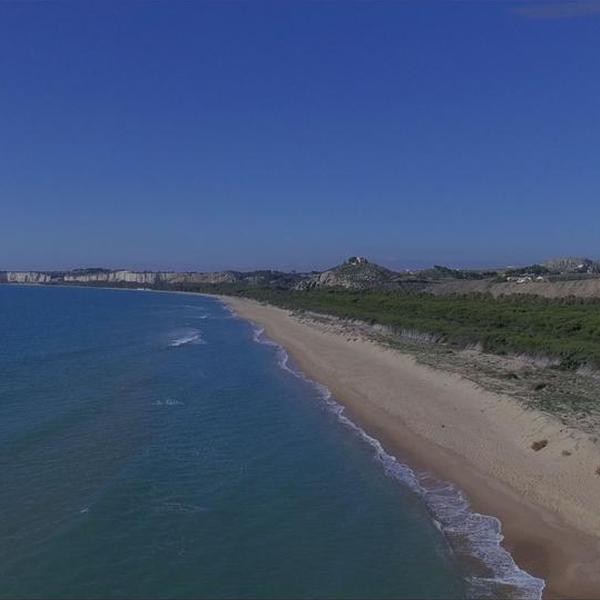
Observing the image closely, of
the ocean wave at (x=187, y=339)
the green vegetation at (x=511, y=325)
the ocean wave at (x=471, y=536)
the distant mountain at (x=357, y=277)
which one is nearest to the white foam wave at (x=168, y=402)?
the ocean wave at (x=471, y=536)

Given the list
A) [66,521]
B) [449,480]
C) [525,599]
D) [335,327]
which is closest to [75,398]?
[66,521]

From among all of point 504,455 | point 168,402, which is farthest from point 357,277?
point 504,455

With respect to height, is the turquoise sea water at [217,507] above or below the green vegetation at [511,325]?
below

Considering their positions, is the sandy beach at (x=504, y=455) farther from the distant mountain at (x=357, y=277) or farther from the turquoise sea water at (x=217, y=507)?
the distant mountain at (x=357, y=277)

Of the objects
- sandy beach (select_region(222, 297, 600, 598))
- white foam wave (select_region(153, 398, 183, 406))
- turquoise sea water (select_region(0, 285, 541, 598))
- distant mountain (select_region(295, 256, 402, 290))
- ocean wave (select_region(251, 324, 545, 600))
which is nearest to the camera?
ocean wave (select_region(251, 324, 545, 600))

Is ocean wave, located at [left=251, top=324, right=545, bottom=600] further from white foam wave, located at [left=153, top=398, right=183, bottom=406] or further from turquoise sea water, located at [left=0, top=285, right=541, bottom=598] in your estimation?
white foam wave, located at [left=153, top=398, right=183, bottom=406]

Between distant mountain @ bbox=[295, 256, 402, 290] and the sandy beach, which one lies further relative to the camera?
distant mountain @ bbox=[295, 256, 402, 290]

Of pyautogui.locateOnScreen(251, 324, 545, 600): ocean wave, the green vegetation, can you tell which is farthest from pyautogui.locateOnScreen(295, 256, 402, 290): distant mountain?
pyautogui.locateOnScreen(251, 324, 545, 600): ocean wave

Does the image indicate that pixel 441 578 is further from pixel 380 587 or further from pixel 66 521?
pixel 66 521
